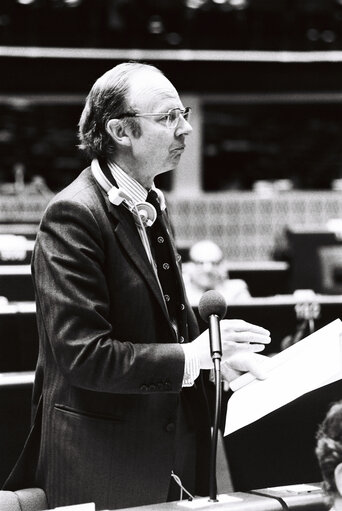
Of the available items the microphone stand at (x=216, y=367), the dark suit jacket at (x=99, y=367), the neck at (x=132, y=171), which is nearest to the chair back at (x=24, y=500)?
the dark suit jacket at (x=99, y=367)

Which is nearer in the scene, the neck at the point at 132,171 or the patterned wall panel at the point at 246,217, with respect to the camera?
the neck at the point at 132,171

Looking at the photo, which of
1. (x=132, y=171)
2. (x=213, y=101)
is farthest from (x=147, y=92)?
(x=213, y=101)

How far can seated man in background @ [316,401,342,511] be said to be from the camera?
54.6 inches

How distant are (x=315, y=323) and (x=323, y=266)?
353 cm

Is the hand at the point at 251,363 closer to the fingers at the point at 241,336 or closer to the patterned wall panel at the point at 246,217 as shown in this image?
the fingers at the point at 241,336

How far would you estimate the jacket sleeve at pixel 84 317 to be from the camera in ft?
5.52

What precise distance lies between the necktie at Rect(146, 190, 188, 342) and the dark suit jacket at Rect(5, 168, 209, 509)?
0.09 m

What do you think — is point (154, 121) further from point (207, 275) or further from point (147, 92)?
point (207, 275)

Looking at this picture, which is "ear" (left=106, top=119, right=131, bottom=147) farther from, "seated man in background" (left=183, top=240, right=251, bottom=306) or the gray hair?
"seated man in background" (left=183, top=240, right=251, bottom=306)

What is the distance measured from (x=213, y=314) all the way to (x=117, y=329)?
234 millimetres

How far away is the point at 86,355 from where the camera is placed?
1.67 m

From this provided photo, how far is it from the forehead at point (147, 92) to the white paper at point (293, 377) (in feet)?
1.91

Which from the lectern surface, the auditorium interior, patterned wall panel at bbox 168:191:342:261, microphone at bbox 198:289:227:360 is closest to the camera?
the lectern surface

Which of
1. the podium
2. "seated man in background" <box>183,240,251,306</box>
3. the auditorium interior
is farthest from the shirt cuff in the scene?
the auditorium interior
